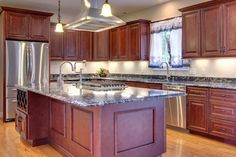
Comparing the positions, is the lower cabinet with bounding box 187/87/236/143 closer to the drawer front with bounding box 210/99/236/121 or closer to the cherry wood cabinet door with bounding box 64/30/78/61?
the drawer front with bounding box 210/99/236/121

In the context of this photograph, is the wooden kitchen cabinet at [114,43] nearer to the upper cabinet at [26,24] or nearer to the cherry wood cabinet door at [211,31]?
the upper cabinet at [26,24]

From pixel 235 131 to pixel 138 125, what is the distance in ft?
6.19

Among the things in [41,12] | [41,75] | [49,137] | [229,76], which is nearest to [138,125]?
[49,137]

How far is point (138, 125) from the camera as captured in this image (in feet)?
9.59

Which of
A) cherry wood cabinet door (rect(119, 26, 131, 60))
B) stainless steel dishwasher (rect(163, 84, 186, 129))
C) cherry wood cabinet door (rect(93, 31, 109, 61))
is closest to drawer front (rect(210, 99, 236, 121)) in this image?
stainless steel dishwasher (rect(163, 84, 186, 129))

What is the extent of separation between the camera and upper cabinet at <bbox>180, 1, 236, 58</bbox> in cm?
420

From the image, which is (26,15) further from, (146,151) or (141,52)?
(146,151)

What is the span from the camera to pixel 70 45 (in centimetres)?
720

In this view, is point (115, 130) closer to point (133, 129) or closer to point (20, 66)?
point (133, 129)

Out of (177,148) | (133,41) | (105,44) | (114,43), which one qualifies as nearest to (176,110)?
(177,148)

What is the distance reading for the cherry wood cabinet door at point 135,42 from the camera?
6164 mm

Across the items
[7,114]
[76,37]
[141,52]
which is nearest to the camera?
[7,114]

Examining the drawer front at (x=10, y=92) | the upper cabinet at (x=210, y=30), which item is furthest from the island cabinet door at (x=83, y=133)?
the drawer front at (x=10, y=92)

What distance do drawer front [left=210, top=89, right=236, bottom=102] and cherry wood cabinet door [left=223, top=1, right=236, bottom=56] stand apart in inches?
26.6
